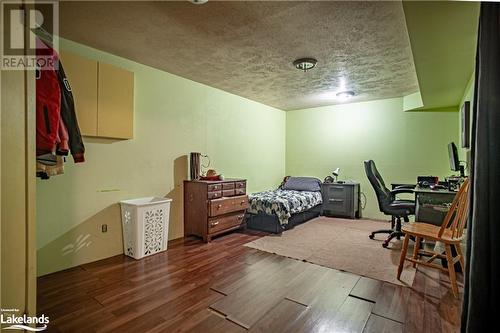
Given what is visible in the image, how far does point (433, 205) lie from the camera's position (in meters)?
2.83

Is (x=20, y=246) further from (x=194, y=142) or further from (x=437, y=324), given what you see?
(x=194, y=142)

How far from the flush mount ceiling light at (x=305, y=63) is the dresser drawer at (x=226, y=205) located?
81.8 inches

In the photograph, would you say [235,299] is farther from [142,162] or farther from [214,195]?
[142,162]

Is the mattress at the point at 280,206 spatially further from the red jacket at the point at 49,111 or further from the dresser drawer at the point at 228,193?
the red jacket at the point at 49,111

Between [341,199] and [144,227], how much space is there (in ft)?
12.3

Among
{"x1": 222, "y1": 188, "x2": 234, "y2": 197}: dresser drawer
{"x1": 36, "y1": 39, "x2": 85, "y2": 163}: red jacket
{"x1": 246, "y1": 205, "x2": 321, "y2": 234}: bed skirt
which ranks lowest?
{"x1": 246, "y1": 205, "x2": 321, "y2": 234}: bed skirt

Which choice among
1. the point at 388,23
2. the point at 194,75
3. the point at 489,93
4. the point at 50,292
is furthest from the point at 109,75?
the point at 489,93

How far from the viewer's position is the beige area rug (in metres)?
2.67

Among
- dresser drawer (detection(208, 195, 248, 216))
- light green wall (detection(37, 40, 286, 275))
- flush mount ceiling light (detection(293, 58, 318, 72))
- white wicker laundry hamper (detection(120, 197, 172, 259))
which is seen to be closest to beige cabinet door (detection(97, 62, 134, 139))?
light green wall (detection(37, 40, 286, 275))

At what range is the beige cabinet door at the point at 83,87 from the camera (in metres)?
2.54

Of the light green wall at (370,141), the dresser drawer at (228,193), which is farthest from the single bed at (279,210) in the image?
the light green wall at (370,141)

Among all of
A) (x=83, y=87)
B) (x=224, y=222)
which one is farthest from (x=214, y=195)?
(x=83, y=87)

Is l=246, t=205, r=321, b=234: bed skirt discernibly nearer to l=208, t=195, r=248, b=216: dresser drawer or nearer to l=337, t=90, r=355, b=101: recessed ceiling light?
l=208, t=195, r=248, b=216: dresser drawer

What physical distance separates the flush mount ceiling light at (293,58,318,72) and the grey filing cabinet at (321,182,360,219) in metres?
2.72
